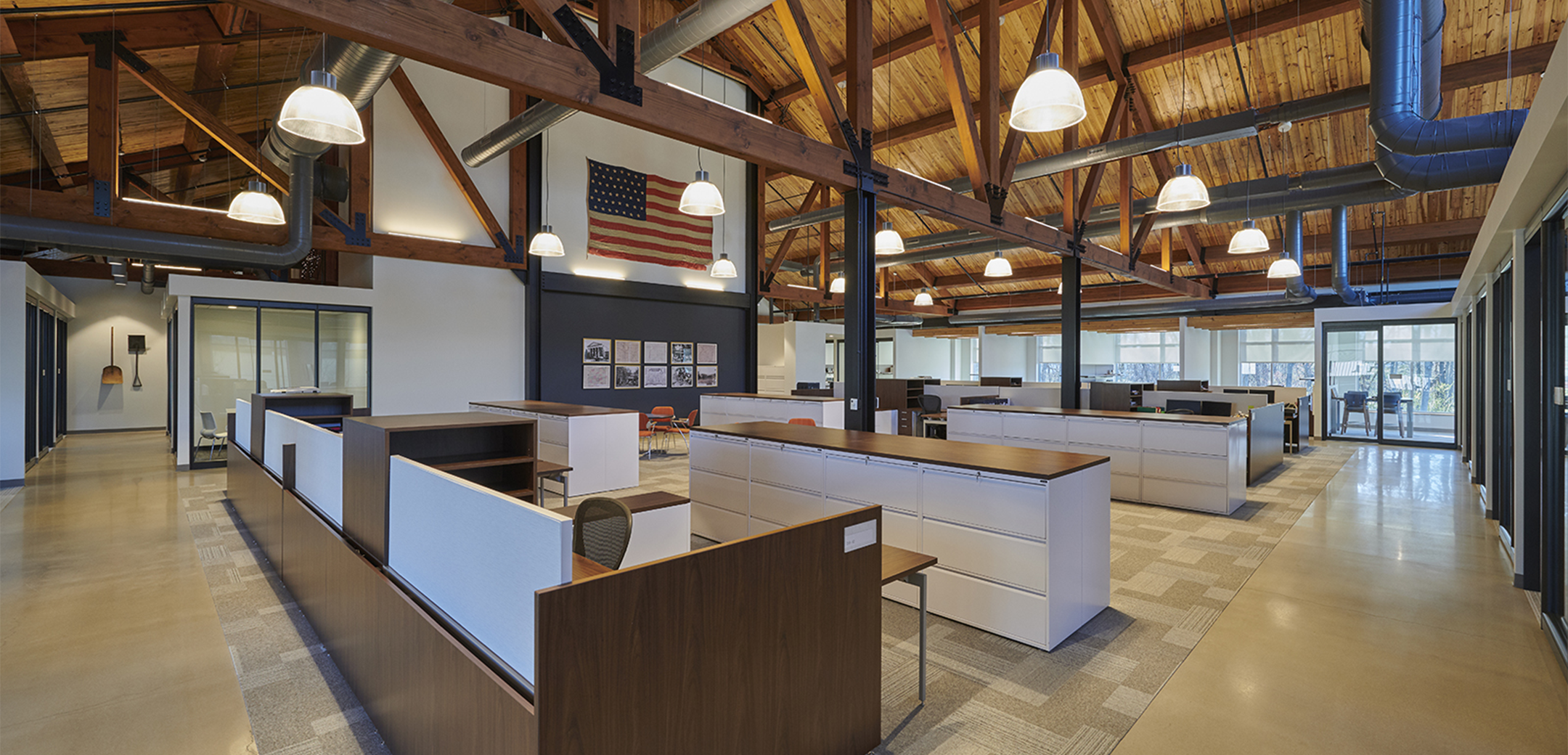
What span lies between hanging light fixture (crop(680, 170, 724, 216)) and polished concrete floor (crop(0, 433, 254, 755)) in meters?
4.34

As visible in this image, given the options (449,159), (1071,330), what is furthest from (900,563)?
(449,159)

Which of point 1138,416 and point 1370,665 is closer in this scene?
point 1370,665

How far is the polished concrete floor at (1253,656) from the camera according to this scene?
2.49m

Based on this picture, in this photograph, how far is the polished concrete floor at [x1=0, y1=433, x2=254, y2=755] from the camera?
98.7 inches

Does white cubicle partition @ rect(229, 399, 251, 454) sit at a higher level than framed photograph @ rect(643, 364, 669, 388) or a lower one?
lower

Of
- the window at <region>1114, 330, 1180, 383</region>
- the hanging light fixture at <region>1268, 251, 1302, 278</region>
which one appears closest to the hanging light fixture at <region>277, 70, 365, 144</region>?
the hanging light fixture at <region>1268, 251, 1302, 278</region>

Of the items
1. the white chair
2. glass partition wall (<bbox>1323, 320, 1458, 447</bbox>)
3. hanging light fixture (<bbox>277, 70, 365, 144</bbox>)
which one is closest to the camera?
hanging light fixture (<bbox>277, 70, 365, 144</bbox>)

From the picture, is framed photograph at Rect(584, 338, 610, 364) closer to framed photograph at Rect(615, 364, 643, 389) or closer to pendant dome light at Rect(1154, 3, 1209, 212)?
framed photograph at Rect(615, 364, 643, 389)

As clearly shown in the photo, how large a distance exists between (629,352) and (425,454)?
800 cm

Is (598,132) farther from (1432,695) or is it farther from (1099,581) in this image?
(1432,695)

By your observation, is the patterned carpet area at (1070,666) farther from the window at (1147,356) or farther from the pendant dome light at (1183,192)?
the window at (1147,356)

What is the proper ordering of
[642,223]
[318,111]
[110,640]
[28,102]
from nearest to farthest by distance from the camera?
[110,640], [318,111], [28,102], [642,223]

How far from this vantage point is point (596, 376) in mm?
11344

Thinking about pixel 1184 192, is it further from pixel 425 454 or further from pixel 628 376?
pixel 628 376
